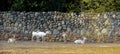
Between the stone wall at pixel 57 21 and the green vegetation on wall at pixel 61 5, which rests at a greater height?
the green vegetation on wall at pixel 61 5

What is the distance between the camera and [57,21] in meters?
26.5

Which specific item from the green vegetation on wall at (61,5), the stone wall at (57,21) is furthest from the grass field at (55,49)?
the green vegetation on wall at (61,5)

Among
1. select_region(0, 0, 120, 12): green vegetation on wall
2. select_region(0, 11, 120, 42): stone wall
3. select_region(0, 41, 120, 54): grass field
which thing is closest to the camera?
select_region(0, 41, 120, 54): grass field

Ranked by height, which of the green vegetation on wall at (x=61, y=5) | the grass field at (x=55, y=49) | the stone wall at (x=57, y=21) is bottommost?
the grass field at (x=55, y=49)

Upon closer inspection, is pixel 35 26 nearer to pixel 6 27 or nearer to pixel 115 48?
pixel 6 27

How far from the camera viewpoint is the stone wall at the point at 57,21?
2644 centimetres

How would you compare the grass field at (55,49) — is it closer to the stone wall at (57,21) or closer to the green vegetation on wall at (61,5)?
the stone wall at (57,21)

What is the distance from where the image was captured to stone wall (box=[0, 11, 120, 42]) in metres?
26.4

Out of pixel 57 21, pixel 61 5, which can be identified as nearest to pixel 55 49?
pixel 57 21

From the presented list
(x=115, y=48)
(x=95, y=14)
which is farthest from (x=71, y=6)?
(x=115, y=48)

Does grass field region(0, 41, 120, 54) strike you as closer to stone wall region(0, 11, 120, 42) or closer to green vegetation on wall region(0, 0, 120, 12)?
stone wall region(0, 11, 120, 42)

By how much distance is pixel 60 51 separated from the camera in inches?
798

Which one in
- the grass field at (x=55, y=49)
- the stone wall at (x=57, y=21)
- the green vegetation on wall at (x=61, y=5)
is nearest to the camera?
the grass field at (x=55, y=49)

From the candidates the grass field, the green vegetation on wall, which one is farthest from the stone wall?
the grass field
